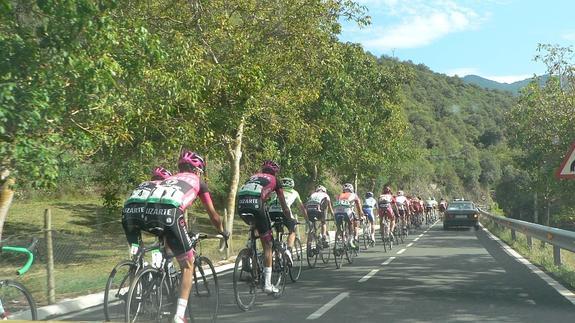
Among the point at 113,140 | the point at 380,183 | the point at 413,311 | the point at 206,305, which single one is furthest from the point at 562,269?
the point at 380,183

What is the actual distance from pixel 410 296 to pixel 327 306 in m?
1.46

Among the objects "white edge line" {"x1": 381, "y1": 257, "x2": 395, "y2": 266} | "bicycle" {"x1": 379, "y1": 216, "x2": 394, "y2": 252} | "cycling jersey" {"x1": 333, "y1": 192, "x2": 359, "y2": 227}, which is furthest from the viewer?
"bicycle" {"x1": 379, "y1": 216, "x2": 394, "y2": 252}

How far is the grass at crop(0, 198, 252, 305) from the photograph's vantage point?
33.1 feet

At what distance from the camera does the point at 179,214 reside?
5.72 metres

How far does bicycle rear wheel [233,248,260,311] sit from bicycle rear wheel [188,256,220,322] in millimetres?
1090

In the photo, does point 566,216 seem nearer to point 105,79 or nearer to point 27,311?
point 105,79

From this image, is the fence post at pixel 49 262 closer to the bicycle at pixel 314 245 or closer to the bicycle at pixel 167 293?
the bicycle at pixel 167 293

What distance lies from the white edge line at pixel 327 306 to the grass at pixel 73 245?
367cm

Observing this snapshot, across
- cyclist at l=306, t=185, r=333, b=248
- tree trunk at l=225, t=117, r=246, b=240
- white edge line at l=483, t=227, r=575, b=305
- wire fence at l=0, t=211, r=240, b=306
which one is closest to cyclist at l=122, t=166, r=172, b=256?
wire fence at l=0, t=211, r=240, b=306

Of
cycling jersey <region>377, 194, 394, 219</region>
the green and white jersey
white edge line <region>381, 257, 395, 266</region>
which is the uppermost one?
the green and white jersey

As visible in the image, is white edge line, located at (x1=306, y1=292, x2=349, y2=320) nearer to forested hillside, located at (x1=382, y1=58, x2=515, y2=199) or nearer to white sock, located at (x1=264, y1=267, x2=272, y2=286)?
white sock, located at (x1=264, y1=267, x2=272, y2=286)

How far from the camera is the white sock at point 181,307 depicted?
568cm

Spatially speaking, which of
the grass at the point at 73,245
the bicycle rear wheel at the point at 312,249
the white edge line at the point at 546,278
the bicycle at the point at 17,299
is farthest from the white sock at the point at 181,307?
the bicycle rear wheel at the point at 312,249

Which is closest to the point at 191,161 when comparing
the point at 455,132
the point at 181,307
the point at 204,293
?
the point at 181,307
